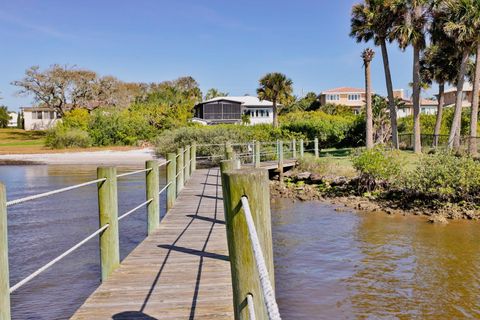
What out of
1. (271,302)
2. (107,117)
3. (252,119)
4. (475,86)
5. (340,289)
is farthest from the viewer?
(252,119)

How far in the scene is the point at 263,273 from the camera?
2.01 metres

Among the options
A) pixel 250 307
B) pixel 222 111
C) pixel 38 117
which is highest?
pixel 38 117

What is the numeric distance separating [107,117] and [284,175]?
29.0 meters

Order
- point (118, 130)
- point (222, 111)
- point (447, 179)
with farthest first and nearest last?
A: point (222, 111) < point (118, 130) < point (447, 179)

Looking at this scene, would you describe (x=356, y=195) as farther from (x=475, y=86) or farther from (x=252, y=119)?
(x=252, y=119)

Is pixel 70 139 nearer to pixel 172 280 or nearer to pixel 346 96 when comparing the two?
pixel 172 280

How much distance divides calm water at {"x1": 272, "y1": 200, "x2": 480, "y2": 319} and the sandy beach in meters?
25.5

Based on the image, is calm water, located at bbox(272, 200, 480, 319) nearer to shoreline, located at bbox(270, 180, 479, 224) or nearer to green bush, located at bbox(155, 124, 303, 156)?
shoreline, located at bbox(270, 180, 479, 224)

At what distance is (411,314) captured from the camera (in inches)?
319

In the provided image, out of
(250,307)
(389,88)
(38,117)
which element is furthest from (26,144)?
(250,307)

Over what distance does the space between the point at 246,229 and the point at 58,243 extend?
11.0 m

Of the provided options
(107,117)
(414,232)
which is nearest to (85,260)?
(414,232)

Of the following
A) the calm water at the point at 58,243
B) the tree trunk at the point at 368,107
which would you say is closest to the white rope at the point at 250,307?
the calm water at the point at 58,243

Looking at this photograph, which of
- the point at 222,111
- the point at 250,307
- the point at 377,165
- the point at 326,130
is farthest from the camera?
the point at 222,111
